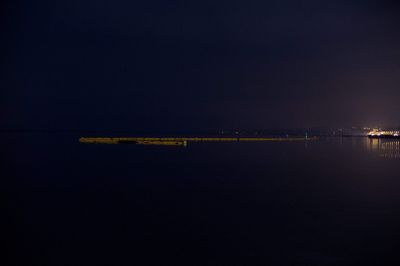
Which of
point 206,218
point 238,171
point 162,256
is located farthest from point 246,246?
point 238,171

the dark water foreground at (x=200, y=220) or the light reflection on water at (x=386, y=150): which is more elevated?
the light reflection on water at (x=386, y=150)

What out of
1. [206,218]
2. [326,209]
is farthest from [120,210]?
[326,209]

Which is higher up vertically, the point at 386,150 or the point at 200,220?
the point at 386,150

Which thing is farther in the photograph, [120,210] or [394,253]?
[120,210]

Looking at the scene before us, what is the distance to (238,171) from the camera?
28750 millimetres

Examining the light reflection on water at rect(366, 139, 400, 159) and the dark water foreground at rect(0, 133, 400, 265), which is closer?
the dark water foreground at rect(0, 133, 400, 265)

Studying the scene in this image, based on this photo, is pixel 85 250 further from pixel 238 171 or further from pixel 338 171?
pixel 338 171

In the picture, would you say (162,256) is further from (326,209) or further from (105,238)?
(326,209)

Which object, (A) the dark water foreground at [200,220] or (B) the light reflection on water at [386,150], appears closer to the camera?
(A) the dark water foreground at [200,220]

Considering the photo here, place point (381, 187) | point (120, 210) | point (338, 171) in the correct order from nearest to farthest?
point (120, 210), point (381, 187), point (338, 171)

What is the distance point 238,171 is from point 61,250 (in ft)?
63.9

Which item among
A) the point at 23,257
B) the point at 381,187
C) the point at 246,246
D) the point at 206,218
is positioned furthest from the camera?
the point at 381,187

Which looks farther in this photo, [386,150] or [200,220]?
[386,150]

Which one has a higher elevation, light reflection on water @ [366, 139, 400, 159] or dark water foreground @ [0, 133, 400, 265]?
light reflection on water @ [366, 139, 400, 159]
